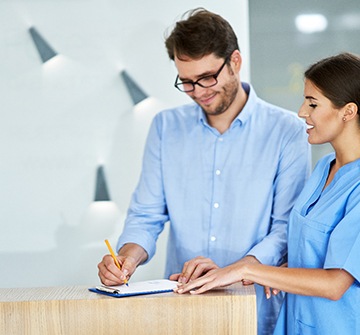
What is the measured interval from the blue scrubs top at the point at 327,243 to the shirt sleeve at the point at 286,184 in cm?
9

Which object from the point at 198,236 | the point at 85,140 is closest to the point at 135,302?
the point at 198,236

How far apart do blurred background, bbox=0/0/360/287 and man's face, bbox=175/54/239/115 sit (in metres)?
0.86

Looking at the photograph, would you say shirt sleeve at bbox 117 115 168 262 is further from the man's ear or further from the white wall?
the white wall

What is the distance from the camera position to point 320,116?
6.70 feet

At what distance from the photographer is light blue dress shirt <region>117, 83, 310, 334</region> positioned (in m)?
2.35

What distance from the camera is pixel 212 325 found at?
1719 millimetres

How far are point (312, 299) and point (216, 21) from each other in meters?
0.96

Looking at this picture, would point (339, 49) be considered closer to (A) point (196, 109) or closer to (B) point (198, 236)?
(A) point (196, 109)

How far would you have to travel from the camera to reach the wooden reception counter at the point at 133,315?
1710 millimetres

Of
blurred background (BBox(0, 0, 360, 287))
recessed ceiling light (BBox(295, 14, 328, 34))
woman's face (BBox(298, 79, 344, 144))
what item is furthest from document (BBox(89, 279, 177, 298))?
recessed ceiling light (BBox(295, 14, 328, 34))

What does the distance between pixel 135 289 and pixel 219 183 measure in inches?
27.7

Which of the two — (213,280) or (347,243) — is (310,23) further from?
(213,280)

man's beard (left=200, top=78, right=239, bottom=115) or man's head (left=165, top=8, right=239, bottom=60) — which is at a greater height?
man's head (left=165, top=8, right=239, bottom=60)

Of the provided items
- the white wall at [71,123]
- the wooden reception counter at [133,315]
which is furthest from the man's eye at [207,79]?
the white wall at [71,123]
